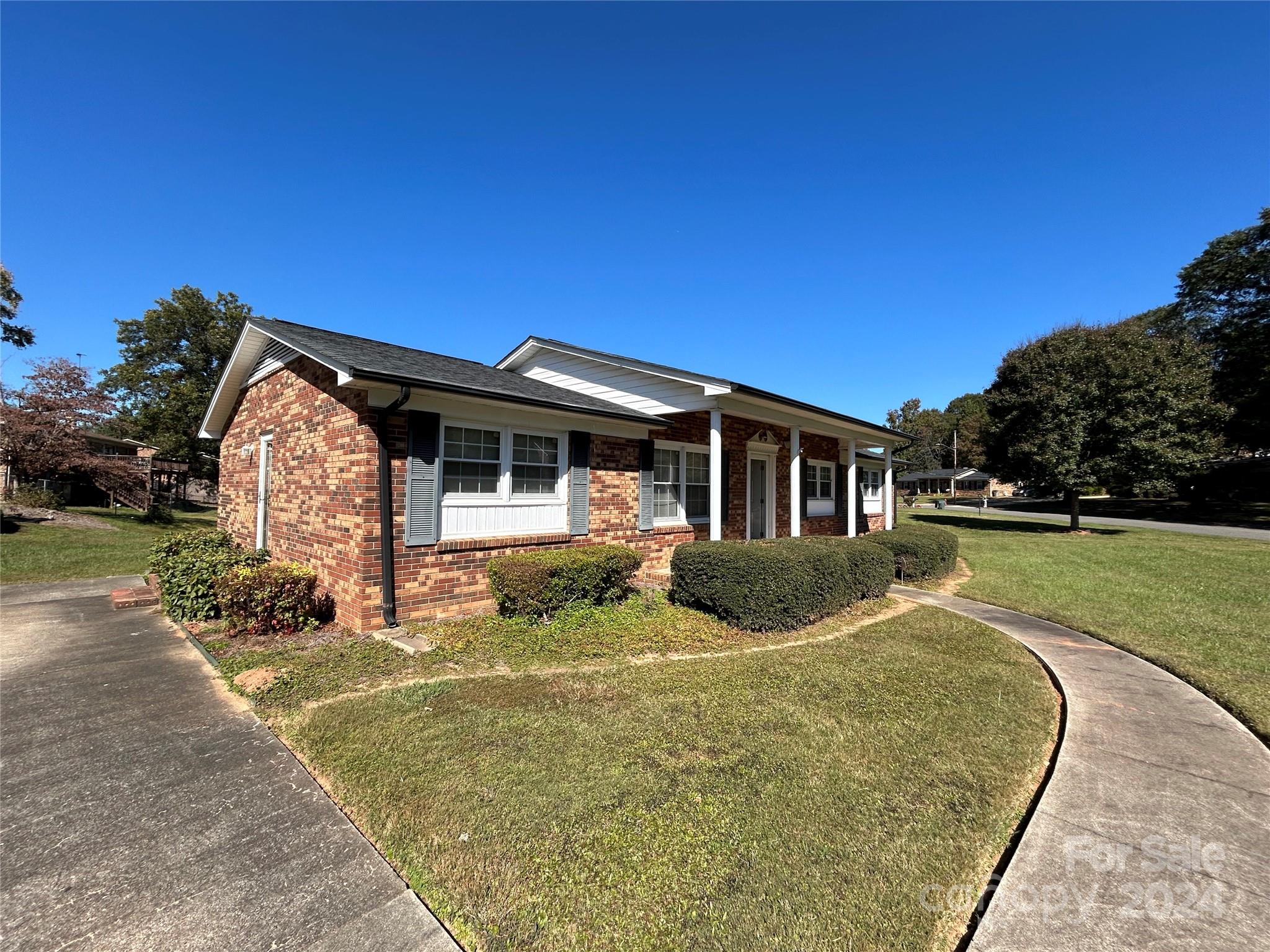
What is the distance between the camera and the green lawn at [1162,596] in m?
5.27

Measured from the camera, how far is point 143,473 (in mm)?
21641

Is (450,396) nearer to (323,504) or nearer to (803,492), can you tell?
(323,504)

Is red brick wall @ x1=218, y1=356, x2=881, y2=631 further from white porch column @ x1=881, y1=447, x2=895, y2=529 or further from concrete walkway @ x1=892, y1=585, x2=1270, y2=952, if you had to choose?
white porch column @ x1=881, y1=447, x2=895, y2=529

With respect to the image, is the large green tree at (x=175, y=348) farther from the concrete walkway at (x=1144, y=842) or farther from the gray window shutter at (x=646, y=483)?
the concrete walkway at (x=1144, y=842)

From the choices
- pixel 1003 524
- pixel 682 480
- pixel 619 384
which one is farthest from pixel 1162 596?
pixel 1003 524

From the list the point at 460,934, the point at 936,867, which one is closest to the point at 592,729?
the point at 460,934

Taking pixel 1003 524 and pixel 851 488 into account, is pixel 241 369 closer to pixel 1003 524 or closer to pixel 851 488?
pixel 851 488

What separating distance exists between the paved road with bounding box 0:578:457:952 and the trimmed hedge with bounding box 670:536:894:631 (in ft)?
16.1

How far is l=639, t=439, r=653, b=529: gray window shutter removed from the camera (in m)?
9.50

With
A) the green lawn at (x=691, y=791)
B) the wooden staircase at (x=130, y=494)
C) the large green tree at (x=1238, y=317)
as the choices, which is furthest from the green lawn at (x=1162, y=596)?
the wooden staircase at (x=130, y=494)

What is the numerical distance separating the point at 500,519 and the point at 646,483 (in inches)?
122

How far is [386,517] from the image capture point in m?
6.19

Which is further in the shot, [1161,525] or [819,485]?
[1161,525]

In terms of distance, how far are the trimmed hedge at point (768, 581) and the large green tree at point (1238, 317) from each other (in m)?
32.3
